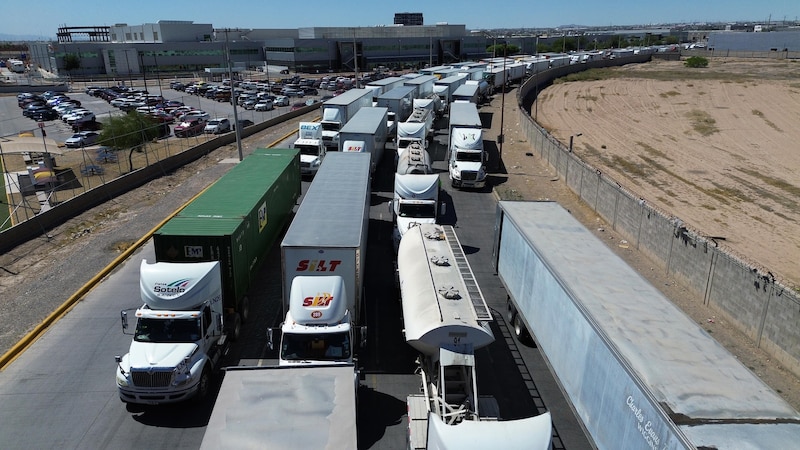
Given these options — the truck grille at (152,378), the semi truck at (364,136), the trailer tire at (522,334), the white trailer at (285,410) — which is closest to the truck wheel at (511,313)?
the trailer tire at (522,334)

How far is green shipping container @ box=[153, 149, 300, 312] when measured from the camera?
15.0 m

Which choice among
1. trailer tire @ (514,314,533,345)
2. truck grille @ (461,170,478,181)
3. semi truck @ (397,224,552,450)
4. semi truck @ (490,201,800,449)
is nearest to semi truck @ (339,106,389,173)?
truck grille @ (461,170,478,181)

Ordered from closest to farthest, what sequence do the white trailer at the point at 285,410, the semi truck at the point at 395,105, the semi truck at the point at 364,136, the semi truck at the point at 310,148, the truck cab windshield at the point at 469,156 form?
the white trailer at the point at 285,410 < the semi truck at the point at 364,136 < the truck cab windshield at the point at 469,156 < the semi truck at the point at 310,148 < the semi truck at the point at 395,105

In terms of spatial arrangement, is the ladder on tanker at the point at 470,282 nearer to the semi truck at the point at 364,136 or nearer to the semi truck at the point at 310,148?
the semi truck at the point at 364,136

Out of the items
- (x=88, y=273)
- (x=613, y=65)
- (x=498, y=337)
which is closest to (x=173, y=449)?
(x=498, y=337)

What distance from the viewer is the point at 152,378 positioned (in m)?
12.3

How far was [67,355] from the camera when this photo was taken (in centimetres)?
1510

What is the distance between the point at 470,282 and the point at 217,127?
40740 millimetres

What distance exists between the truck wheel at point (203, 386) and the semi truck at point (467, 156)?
20.8 metres

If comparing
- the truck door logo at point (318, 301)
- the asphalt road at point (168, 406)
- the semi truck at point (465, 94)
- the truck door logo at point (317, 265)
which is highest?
the semi truck at point (465, 94)

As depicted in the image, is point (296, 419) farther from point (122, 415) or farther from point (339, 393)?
point (122, 415)

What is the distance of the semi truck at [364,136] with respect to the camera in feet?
100

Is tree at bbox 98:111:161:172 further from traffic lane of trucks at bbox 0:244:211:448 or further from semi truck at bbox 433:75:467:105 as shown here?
semi truck at bbox 433:75:467:105

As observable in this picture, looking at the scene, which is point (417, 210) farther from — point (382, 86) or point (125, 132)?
point (382, 86)
